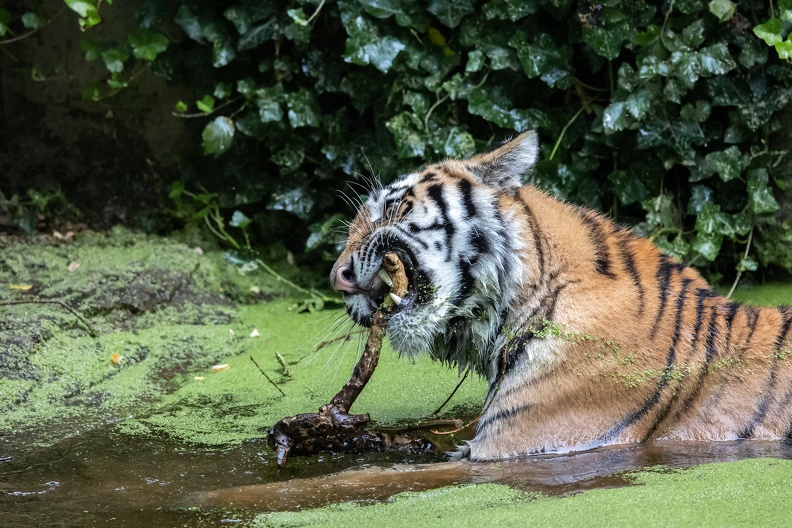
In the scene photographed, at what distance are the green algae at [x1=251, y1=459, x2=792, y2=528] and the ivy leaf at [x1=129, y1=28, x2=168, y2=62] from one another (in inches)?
144

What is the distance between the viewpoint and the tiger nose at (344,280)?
318cm

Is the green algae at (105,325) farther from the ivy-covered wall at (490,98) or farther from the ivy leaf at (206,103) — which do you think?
the ivy leaf at (206,103)

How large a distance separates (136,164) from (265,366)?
2.22m

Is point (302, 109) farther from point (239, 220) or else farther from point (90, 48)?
point (90, 48)

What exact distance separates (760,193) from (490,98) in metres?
1.56

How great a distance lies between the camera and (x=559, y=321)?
3.06m

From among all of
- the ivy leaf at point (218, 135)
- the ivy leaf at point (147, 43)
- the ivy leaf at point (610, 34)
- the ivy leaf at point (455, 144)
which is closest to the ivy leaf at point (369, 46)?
the ivy leaf at point (455, 144)

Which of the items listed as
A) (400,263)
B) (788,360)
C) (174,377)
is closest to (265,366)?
(174,377)

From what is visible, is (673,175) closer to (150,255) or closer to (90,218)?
(150,255)

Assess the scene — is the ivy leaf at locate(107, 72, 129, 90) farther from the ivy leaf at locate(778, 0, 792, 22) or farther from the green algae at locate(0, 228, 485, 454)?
the ivy leaf at locate(778, 0, 792, 22)

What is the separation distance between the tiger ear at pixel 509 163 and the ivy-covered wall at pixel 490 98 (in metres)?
1.85

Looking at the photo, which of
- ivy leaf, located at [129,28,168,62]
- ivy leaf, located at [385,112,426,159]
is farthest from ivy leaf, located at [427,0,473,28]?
ivy leaf, located at [129,28,168,62]

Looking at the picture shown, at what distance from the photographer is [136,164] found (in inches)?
237

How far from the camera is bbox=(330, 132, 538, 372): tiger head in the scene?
3.11 metres
